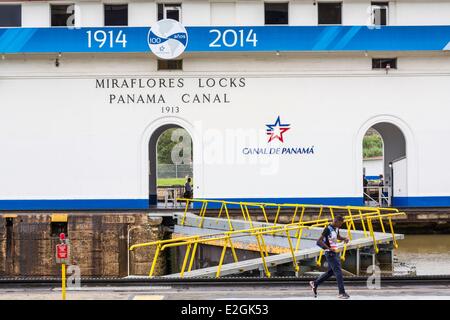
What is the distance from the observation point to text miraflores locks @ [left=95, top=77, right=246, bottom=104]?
85.0 ft

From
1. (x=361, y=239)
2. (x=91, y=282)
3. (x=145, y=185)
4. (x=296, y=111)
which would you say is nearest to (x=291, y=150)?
(x=296, y=111)

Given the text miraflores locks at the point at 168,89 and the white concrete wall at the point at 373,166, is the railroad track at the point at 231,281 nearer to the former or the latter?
the text miraflores locks at the point at 168,89

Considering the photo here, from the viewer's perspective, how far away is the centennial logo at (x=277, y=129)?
25.9 metres

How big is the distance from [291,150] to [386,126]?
7.29 meters

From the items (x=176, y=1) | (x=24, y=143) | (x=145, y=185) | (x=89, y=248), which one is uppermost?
(x=176, y=1)

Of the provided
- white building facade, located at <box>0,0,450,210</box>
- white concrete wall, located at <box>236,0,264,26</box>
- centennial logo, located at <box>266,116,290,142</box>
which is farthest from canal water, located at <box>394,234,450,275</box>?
white concrete wall, located at <box>236,0,264,26</box>

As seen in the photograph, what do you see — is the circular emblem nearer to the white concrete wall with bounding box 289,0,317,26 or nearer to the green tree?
the white concrete wall with bounding box 289,0,317,26

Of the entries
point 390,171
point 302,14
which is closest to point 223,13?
point 302,14

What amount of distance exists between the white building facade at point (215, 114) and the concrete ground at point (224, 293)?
11300mm

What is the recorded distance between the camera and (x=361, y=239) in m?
18.9

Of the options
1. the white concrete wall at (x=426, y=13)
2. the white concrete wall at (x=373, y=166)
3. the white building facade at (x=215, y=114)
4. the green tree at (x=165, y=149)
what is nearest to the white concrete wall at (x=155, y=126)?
the white building facade at (x=215, y=114)

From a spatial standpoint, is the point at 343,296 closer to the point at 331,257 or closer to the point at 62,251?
the point at 331,257

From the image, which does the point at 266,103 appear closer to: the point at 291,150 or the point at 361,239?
the point at 291,150

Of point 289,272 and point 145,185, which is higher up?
point 145,185
